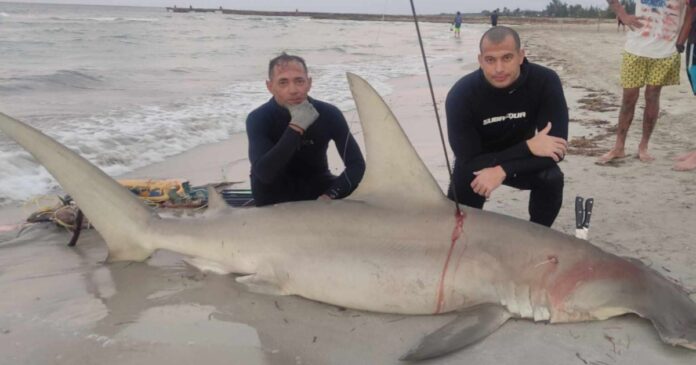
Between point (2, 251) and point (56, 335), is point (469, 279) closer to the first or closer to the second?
point (56, 335)

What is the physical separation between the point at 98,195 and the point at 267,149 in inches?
40.2

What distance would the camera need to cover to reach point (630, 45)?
17.5 ft

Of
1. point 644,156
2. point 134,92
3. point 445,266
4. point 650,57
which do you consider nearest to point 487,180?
point 445,266

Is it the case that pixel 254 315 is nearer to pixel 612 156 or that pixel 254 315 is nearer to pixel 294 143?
pixel 294 143

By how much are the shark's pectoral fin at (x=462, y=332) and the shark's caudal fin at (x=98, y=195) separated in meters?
1.54

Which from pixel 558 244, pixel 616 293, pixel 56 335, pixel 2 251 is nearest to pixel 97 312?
pixel 56 335

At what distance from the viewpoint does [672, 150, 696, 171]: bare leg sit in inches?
186

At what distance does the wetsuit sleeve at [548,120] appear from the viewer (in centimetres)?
317

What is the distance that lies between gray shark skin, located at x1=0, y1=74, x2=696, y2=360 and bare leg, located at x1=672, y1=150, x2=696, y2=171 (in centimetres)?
266

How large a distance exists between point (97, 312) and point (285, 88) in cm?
163

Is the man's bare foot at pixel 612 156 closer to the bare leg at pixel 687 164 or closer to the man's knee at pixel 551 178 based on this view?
the bare leg at pixel 687 164

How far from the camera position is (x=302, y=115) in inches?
127

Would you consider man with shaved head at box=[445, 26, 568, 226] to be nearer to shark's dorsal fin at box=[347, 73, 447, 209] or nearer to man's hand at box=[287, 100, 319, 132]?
shark's dorsal fin at box=[347, 73, 447, 209]

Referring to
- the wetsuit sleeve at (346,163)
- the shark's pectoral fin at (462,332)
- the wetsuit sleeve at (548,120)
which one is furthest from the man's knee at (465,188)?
the shark's pectoral fin at (462,332)
